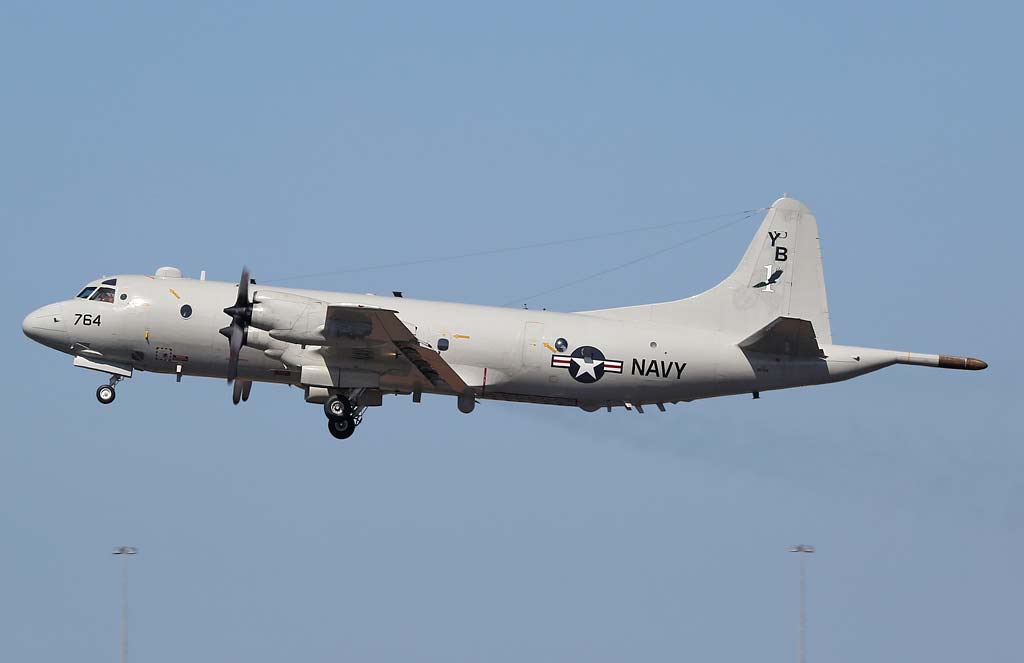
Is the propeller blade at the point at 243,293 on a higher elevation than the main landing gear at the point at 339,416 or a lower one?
higher

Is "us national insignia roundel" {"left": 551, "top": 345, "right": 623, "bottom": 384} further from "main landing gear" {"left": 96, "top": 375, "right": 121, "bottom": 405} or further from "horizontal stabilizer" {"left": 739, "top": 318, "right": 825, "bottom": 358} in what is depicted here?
"main landing gear" {"left": 96, "top": 375, "right": 121, "bottom": 405}

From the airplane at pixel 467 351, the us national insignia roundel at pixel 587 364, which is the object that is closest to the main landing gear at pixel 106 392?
the airplane at pixel 467 351

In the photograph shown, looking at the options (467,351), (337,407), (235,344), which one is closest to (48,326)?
(235,344)

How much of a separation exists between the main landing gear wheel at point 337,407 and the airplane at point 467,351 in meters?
0.02

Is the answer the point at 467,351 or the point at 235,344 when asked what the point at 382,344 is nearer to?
the point at 467,351

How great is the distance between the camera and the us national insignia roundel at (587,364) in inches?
1286

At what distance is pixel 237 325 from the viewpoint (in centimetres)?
3158

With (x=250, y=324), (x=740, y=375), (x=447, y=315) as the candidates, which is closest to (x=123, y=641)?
(x=250, y=324)

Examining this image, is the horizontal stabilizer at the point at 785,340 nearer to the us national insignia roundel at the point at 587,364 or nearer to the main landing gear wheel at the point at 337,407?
the us national insignia roundel at the point at 587,364

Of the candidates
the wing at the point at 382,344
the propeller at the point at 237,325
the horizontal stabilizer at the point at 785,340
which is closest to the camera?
the wing at the point at 382,344

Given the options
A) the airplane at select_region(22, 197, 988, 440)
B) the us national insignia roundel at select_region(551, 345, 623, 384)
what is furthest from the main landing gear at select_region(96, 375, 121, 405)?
the us national insignia roundel at select_region(551, 345, 623, 384)

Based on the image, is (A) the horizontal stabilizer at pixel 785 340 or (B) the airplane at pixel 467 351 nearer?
(A) the horizontal stabilizer at pixel 785 340

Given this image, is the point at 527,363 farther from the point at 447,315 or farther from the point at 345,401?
the point at 345,401

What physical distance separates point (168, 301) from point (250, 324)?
8.37 ft
